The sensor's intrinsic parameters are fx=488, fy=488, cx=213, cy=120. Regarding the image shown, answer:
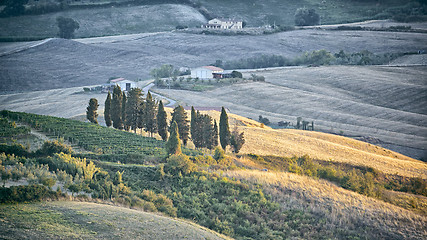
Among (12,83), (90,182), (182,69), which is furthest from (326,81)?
(90,182)

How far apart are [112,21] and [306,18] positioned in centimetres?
7300

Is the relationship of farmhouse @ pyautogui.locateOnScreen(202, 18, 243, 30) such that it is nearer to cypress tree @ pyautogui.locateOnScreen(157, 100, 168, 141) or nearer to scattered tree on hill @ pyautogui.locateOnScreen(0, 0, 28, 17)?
scattered tree on hill @ pyautogui.locateOnScreen(0, 0, 28, 17)

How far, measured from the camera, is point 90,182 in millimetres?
27922

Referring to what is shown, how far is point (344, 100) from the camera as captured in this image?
302ft

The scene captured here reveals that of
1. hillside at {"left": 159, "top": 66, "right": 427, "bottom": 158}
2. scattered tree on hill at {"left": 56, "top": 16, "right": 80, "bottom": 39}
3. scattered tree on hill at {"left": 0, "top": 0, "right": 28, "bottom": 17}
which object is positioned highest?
scattered tree on hill at {"left": 0, "top": 0, "right": 28, "bottom": 17}

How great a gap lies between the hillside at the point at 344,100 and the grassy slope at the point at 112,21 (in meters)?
73.3

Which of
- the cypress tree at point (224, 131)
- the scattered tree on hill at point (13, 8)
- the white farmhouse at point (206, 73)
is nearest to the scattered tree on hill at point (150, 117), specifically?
the cypress tree at point (224, 131)

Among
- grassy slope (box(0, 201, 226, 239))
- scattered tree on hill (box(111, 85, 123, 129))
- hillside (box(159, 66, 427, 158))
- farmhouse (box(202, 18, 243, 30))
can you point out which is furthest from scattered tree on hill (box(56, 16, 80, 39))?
grassy slope (box(0, 201, 226, 239))

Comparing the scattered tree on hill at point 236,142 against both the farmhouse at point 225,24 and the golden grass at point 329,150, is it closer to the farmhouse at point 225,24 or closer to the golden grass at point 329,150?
the golden grass at point 329,150

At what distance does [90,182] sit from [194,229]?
26.9 ft

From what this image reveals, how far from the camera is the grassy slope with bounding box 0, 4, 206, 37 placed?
16238 cm

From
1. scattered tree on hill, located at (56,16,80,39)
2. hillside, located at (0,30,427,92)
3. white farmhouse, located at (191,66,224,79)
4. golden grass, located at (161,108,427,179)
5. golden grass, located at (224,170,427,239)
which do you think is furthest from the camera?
scattered tree on hill, located at (56,16,80,39)

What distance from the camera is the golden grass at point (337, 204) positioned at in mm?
27828

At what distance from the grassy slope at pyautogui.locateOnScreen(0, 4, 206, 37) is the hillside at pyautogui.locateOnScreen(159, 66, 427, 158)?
7330cm
